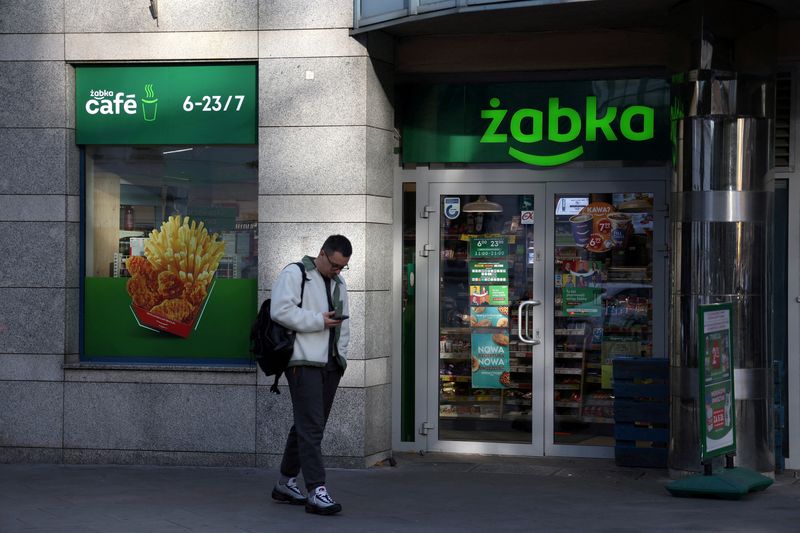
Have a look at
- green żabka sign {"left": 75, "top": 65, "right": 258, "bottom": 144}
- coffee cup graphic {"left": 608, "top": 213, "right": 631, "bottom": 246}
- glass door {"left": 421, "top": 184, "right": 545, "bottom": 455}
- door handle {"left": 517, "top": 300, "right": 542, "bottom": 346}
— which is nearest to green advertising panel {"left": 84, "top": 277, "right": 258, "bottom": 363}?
green żabka sign {"left": 75, "top": 65, "right": 258, "bottom": 144}

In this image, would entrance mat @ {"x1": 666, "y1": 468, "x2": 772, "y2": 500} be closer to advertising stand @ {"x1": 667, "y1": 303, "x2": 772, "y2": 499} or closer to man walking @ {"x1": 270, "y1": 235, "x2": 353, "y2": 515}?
advertising stand @ {"x1": 667, "y1": 303, "x2": 772, "y2": 499}

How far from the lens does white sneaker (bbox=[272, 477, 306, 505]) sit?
8.30 metres

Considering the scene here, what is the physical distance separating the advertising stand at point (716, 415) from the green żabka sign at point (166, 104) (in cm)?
405

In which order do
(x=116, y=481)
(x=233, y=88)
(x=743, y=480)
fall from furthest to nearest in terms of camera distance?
(x=233, y=88) < (x=116, y=481) < (x=743, y=480)

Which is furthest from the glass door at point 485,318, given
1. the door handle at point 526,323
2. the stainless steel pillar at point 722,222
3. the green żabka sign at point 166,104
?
the green żabka sign at point 166,104

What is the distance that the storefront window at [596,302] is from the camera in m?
10.4

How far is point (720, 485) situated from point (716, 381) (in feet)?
2.43

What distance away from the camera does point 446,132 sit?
1059 centimetres

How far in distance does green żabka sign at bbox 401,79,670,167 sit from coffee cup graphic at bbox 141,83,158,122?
2122 mm

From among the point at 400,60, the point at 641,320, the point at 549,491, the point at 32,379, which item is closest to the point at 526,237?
the point at 641,320

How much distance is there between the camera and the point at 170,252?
10.5m

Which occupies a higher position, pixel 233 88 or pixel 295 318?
pixel 233 88

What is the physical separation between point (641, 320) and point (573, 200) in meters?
1.17

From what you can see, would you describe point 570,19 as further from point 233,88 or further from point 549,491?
point 549,491
